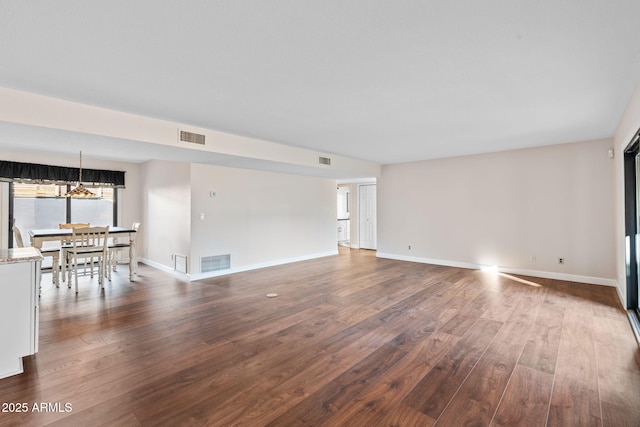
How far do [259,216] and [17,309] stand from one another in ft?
13.7

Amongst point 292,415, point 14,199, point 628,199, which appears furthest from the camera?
point 14,199

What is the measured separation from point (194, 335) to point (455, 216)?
562cm

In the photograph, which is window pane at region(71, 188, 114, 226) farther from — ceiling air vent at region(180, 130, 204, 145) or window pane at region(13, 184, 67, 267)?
ceiling air vent at region(180, 130, 204, 145)

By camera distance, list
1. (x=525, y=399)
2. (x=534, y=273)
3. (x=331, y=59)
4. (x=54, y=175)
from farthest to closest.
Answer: (x=54, y=175), (x=534, y=273), (x=331, y=59), (x=525, y=399)

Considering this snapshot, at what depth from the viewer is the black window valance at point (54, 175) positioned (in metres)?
5.44

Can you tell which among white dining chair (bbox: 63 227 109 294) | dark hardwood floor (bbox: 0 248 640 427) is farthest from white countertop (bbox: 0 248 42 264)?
white dining chair (bbox: 63 227 109 294)

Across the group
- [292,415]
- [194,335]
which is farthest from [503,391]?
[194,335]

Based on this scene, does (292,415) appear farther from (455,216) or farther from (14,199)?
(14,199)

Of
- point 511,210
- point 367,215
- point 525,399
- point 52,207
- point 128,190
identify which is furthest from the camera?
point 367,215

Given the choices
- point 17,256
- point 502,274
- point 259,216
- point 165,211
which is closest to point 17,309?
point 17,256

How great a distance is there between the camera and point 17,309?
94.0 inches

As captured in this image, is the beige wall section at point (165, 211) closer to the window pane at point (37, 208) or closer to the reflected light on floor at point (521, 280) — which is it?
the window pane at point (37, 208)

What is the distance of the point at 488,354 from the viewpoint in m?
2.59

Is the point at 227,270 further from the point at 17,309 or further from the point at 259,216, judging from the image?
the point at 17,309
